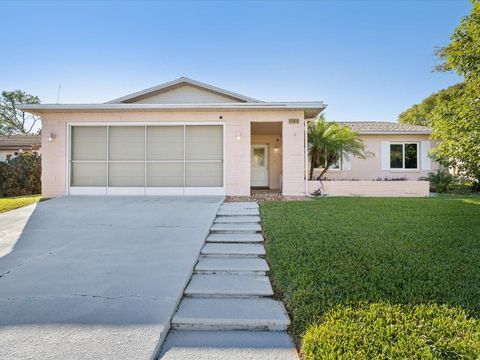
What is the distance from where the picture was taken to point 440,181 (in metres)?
14.1

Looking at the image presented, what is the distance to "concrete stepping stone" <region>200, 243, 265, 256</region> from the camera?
479cm

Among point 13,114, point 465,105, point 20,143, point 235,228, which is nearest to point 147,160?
point 235,228

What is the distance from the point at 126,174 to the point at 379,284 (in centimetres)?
961

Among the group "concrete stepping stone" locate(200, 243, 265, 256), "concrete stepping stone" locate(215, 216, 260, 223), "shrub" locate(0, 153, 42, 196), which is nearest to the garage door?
"concrete stepping stone" locate(215, 216, 260, 223)

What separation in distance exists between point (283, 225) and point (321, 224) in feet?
2.82

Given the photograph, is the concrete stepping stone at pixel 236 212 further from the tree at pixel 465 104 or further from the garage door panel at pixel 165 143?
the tree at pixel 465 104

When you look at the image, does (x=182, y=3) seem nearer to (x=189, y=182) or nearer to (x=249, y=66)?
(x=249, y=66)

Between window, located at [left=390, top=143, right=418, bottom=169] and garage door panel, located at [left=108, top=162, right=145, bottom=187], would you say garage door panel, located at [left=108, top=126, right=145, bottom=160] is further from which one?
window, located at [left=390, top=143, right=418, bottom=169]

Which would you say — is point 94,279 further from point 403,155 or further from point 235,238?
point 403,155

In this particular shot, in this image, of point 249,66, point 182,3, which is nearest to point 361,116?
point 249,66

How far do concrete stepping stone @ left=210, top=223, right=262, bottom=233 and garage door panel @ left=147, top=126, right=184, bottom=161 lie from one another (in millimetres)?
5107

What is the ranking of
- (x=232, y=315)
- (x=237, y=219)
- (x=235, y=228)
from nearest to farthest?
(x=232, y=315)
(x=235, y=228)
(x=237, y=219)

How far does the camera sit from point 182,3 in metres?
12.1

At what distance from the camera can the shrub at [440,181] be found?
46.2 feet
